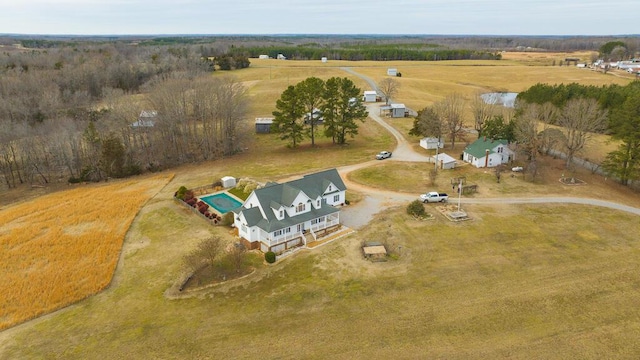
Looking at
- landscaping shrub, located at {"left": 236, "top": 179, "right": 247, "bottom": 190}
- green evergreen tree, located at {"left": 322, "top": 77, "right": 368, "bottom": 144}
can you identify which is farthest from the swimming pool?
green evergreen tree, located at {"left": 322, "top": 77, "right": 368, "bottom": 144}

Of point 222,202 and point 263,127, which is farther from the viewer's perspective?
point 263,127

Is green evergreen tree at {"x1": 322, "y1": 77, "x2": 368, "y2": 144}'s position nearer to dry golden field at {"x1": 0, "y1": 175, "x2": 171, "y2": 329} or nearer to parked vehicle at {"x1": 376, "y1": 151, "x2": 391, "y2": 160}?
parked vehicle at {"x1": 376, "y1": 151, "x2": 391, "y2": 160}

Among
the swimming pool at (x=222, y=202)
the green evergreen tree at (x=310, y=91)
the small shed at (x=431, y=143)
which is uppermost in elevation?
the green evergreen tree at (x=310, y=91)

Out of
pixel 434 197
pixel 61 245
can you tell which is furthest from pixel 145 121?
pixel 434 197

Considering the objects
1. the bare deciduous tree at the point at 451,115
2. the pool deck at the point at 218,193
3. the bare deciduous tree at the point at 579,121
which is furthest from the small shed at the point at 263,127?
the bare deciduous tree at the point at 579,121

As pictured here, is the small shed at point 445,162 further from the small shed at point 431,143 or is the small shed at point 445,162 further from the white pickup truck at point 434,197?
the white pickup truck at point 434,197

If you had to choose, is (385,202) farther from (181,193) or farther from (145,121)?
(145,121)
